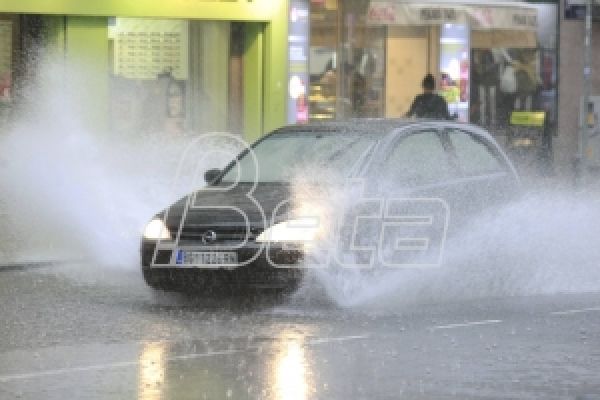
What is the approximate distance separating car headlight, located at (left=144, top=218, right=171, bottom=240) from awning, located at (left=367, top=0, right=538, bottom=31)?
10542 millimetres

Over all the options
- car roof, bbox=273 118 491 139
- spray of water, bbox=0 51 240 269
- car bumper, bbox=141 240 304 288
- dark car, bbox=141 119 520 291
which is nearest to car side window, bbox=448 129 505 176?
dark car, bbox=141 119 520 291

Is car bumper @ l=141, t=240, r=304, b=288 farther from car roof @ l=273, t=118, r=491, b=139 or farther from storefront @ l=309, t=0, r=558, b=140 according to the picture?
storefront @ l=309, t=0, r=558, b=140

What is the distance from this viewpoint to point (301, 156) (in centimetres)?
1397

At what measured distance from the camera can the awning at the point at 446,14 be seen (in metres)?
23.0

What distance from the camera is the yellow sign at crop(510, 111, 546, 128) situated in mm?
25828

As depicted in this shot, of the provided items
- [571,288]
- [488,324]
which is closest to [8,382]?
[488,324]

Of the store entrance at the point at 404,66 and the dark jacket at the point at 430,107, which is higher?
the store entrance at the point at 404,66

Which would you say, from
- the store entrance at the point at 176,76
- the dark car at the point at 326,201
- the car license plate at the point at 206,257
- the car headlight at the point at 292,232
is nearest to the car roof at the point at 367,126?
the dark car at the point at 326,201

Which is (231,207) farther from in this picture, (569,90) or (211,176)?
(569,90)

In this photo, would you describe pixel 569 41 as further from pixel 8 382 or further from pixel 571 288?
pixel 8 382

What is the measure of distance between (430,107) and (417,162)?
25.4ft

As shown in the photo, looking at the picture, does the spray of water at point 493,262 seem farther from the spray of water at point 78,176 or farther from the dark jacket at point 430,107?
the dark jacket at point 430,107

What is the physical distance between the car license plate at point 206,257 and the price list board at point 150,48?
8.96 meters

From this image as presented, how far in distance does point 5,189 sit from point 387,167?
629 cm
